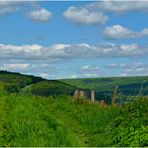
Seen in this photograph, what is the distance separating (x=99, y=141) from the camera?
19.5m

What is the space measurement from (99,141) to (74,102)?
1406cm

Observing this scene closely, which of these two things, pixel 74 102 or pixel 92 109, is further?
pixel 74 102

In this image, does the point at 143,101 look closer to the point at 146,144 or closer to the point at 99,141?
the point at 99,141

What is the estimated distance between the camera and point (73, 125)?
24984 mm

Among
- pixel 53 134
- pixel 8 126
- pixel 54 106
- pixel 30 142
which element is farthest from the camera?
pixel 54 106

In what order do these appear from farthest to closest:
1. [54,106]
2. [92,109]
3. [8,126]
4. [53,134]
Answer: [54,106], [92,109], [8,126], [53,134]

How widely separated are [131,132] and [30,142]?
4.01 m

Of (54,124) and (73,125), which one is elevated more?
(54,124)

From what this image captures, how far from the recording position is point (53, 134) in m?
17.1

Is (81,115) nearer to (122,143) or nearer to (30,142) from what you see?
(122,143)

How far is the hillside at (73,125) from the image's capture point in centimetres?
1672

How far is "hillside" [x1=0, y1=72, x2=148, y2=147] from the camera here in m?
16.7

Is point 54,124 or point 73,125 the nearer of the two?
point 54,124

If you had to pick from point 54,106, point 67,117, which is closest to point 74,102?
point 54,106
